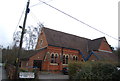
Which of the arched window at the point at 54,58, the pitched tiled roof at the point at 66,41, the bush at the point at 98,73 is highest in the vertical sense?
the pitched tiled roof at the point at 66,41

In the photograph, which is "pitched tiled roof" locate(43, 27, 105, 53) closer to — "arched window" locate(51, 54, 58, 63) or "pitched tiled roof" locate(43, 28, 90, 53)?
"pitched tiled roof" locate(43, 28, 90, 53)

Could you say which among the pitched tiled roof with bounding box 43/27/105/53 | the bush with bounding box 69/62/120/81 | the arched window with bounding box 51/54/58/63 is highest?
the pitched tiled roof with bounding box 43/27/105/53

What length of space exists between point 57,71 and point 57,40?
755cm

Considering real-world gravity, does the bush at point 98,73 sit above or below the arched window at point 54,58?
below

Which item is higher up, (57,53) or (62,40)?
(62,40)

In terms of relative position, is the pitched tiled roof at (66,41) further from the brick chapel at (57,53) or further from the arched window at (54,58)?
the arched window at (54,58)

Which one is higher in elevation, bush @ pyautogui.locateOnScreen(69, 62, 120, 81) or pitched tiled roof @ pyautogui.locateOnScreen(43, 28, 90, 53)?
pitched tiled roof @ pyautogui.locateOnScreen(43, 28, 90, 53)

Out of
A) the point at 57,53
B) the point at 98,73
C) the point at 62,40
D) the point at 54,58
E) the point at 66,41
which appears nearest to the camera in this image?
the point at 98,73

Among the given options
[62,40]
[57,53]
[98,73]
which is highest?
[62,40]

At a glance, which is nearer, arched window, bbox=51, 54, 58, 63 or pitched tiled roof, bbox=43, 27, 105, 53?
arched window, bbox=51, 54, 58, 63

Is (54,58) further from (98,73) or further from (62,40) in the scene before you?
(98,73)


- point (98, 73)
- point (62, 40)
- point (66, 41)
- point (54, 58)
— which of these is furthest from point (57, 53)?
point (98, 73)

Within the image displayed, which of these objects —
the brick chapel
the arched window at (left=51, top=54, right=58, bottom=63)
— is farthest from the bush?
the arched window at (left=51, top=54, right=58, bottom=63)

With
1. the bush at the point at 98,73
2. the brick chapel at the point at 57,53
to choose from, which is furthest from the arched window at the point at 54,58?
the bush at the point at 98,73
